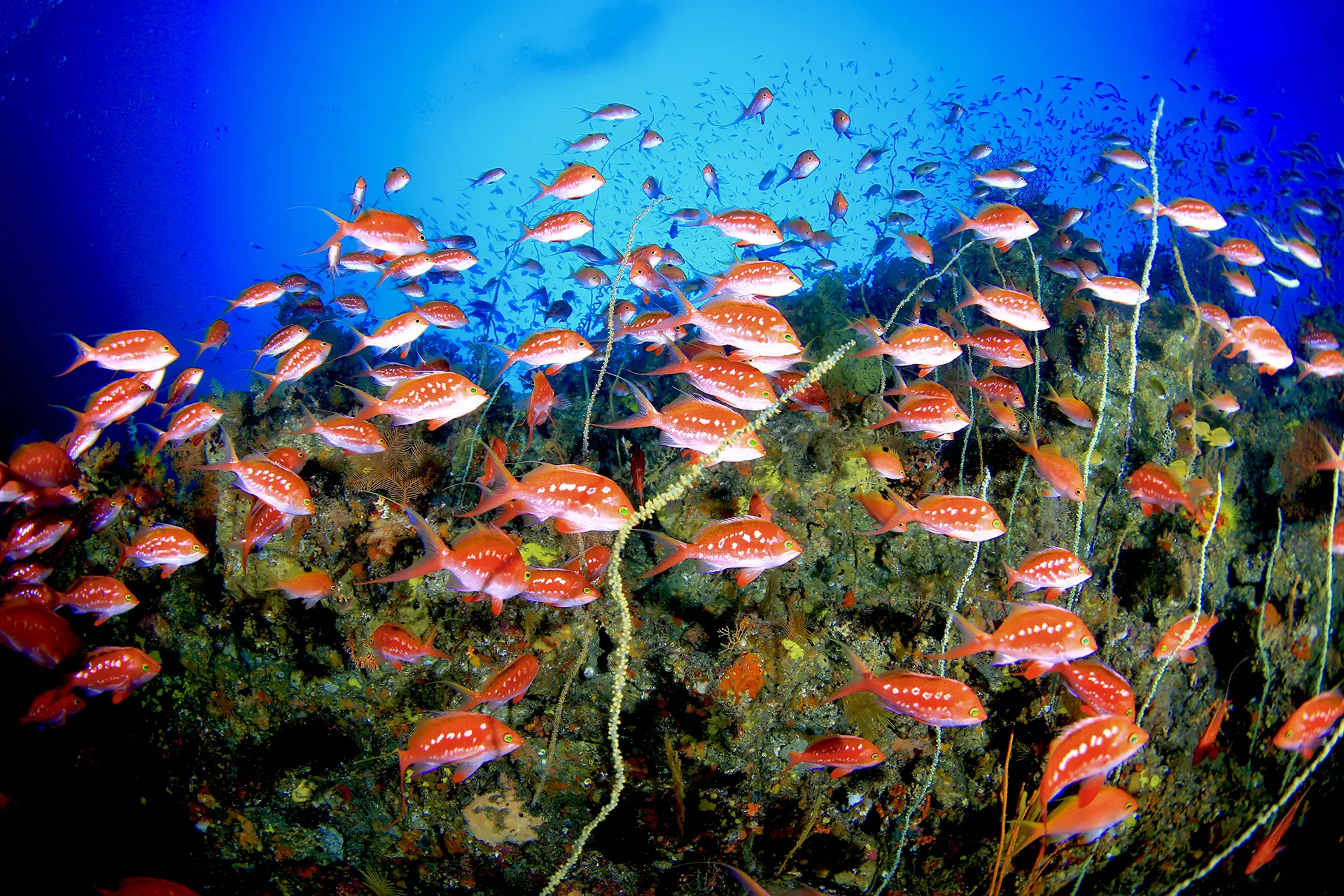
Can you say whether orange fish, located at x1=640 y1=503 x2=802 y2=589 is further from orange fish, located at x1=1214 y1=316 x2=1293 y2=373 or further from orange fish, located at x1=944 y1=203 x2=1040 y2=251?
orange fish, located at x1=1214 y1=316 x2=1293 y2=373

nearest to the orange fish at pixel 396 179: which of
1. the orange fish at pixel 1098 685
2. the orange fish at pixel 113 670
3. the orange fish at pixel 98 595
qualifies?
the orange fish at pixel 98 595

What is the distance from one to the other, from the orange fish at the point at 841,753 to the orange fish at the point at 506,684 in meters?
1.83

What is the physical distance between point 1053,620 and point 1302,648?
5597 millimetres

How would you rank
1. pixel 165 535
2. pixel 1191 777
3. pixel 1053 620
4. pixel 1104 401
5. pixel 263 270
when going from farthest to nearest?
pixel 263 270, pixel 1104 401, pixel 1191 777, pixel 165 535, pixel 1053 620

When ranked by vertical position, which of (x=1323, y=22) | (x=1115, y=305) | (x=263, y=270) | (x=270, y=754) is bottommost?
(x=270, y=754)

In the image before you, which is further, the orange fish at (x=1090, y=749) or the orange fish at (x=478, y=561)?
the orange fish at (x=1090, y=749)

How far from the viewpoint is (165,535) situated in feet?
12.6

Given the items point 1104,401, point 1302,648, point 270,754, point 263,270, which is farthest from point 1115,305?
point 263,270

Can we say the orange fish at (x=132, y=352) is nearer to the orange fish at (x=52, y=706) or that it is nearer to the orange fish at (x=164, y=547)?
the orange fish at (x=164, y=547)

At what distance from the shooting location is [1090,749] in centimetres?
305

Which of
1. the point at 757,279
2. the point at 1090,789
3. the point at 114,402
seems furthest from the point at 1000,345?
the point at 114,402

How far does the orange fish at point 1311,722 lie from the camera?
3.82 m

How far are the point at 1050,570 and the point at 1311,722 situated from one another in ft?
9.00

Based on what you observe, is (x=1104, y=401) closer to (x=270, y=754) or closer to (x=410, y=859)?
(x=410, y=859)
